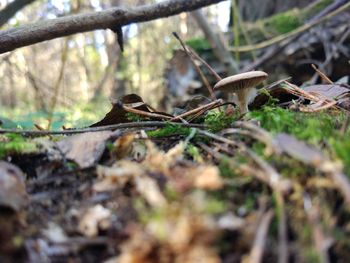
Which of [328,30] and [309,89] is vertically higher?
[328,30]

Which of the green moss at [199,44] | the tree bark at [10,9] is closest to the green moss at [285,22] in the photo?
the green moss at [199,44]

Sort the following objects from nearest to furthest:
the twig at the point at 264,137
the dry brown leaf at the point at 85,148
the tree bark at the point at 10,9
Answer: the twig at the point at 264,137
the dry brown leaf at the point at 85,148
the tree bark at the point at 10,9

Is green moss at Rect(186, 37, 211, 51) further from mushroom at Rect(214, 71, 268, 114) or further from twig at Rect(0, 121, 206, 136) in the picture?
twig at Rect(0, 121, 206, 136)

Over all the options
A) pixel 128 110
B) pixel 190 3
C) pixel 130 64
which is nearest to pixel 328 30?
pixel 190 3

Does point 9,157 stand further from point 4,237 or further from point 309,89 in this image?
point 309,89

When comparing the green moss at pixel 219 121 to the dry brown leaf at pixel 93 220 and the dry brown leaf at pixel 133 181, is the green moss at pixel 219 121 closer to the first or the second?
the dry brown leaf at pixel 133 181

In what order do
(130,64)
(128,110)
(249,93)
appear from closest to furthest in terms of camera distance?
(128,110), (249,93), (130,64)
